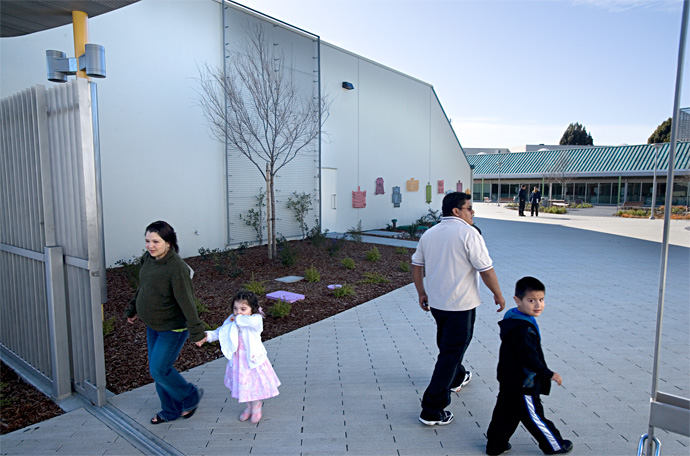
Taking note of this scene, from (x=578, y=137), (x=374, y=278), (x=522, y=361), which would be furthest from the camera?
(x=578, y=137)

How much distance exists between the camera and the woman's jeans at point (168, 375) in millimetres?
3641

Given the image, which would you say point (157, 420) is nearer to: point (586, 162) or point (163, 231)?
point (163, 231)

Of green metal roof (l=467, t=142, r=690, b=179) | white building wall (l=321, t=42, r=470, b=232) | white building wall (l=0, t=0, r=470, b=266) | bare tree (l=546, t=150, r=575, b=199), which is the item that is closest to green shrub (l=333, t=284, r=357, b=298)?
white building wall (l=0, t=0, r=470, b=266)

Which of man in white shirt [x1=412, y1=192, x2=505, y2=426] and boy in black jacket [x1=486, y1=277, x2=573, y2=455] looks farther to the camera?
man in white shirt [x1=412, y1=192, x2=505, y2=426]

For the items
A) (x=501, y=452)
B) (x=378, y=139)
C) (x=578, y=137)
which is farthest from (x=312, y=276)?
(x=578, y=137)

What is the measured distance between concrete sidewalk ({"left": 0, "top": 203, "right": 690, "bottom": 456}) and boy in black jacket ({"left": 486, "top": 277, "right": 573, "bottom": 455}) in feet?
0.63

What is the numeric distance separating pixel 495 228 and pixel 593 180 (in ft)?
84.9

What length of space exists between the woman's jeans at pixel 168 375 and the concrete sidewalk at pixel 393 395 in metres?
0.13

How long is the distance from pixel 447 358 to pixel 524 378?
64 centimetres

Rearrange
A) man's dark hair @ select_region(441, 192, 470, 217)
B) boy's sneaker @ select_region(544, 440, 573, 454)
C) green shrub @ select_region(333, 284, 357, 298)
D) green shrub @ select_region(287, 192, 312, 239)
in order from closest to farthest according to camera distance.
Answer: boy's sneaker @ select_region(544, 440, 573, 454) → man's dark hair @ select_region(441, 192, 470, 217) → green shrub @ select_region(333, 284, 357, 298) → green shrub @ select_region(287, 192, 312, 239)

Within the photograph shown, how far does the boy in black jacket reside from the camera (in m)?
3.14

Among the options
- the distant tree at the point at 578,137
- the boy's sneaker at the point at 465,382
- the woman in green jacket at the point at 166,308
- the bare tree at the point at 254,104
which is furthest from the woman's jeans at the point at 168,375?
the distant tree at the point at 578,137

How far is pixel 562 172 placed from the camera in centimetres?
3991

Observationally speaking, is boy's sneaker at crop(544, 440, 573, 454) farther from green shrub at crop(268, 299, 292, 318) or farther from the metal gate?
green shrub at crop(268, 299, 292, 318)
